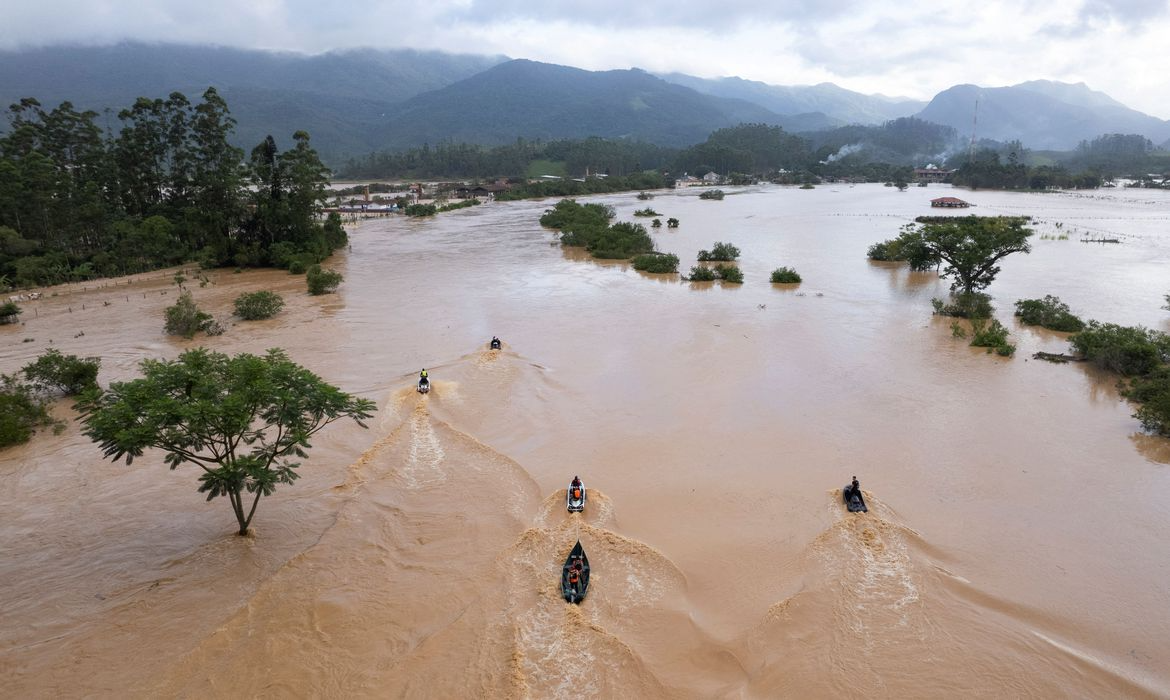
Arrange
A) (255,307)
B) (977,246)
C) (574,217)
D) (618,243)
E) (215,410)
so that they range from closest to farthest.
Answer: (215,410)
(255,307)
(977,246)
(618,243)
(574,217)

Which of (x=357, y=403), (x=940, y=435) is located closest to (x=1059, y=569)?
(x=940, y=435)

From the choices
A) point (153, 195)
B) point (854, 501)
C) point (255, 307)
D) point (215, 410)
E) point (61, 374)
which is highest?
point (153, 195)

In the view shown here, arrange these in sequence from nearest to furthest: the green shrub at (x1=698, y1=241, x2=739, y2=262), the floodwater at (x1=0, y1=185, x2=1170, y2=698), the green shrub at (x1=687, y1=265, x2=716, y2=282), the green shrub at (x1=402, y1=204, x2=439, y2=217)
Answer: the floodwater at (x1=0, y1=185, x2=1170, y2=698), the green shrub at (x1=687, y1=265, x2=716, y2=282), the green shrub at (x1=698, y1=241, x2=739, y2=262), the green shrub at (x1=402, y1=204, x2=439, y2=217)

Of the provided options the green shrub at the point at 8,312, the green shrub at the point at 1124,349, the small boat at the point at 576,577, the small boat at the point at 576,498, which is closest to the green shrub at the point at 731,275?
the green shrub at the point at 1124,349

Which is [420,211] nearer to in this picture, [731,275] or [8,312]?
[731,275]

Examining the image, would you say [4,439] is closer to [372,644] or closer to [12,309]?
[372,644]

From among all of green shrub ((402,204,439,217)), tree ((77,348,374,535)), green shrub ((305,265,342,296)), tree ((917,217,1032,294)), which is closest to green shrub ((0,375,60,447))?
tree ((77,348,374,535))

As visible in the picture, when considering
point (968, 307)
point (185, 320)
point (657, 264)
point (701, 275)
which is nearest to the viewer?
point (185, 320)

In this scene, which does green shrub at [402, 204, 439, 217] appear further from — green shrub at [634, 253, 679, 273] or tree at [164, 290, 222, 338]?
tree at [164, 290, 222, 338]

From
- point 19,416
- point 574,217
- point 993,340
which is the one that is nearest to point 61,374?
point 19,416
